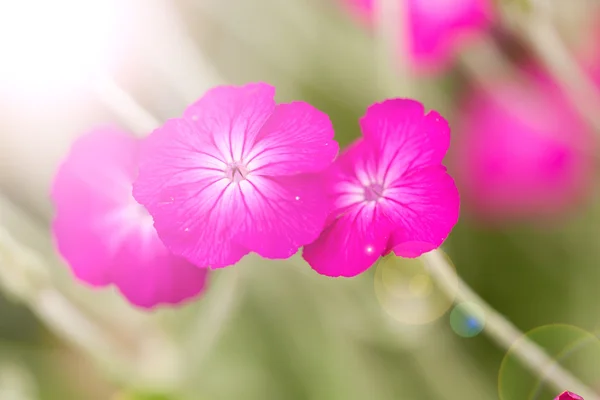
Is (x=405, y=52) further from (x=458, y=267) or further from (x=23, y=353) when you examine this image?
(x=23, y=353)

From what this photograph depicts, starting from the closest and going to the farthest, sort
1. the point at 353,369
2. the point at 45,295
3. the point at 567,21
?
the point at 45,295
the point at 353,369
the point at 567,21

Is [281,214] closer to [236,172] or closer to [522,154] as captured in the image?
[236,172]

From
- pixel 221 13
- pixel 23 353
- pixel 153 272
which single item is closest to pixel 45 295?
pixel 153 272

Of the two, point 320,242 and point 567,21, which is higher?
point 567,21

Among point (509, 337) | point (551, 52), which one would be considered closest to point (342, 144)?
point (551, 52)

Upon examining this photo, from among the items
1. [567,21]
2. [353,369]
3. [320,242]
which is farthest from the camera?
[567,21]

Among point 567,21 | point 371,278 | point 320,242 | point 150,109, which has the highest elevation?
point 150,109

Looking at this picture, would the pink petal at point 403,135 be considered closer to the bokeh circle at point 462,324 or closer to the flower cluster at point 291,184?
the flower cluster at point 291,184
